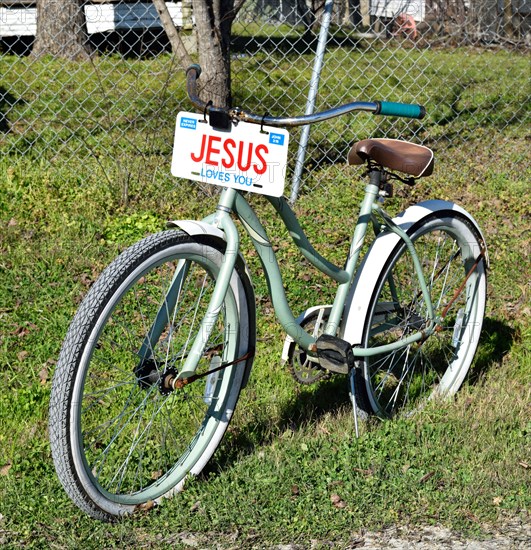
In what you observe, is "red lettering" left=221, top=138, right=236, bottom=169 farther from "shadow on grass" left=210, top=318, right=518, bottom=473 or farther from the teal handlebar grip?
"shadow on grass" left=210, top=318, right=518, bottom=473

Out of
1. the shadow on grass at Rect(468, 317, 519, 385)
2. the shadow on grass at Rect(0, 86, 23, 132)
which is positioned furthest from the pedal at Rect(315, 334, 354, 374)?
the shadow on grass at Rect(0, 86, 23, 132)

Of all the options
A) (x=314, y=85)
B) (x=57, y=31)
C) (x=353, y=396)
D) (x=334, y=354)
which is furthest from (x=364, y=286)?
(x=57, y=31)

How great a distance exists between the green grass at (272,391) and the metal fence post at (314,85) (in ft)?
0.49

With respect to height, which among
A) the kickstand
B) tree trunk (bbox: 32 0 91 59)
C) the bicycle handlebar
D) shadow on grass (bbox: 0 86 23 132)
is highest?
the bicycle handlebar

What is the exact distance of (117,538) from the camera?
3479 mm

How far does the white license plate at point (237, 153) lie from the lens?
3498 mm

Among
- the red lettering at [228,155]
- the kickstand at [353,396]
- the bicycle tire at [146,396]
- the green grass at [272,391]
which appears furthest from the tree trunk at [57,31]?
the red lettering at [228,155]

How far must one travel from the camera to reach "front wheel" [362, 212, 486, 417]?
4.45 meters

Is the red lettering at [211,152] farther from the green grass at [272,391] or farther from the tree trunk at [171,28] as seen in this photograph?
the tree trunk at [171,28]

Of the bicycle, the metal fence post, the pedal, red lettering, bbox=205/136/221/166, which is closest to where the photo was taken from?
the bicycle

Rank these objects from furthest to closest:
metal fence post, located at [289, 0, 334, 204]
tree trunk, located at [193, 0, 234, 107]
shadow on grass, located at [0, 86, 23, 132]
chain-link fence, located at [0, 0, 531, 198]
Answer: shadow on grass, located at [0, 86, 23, 132]
chain-link fence, located at [0, 0, 531, 198]
tree trunk, located at [193, 0, 234, 107]
metal fence post, located at [289, 0, 334, 204]

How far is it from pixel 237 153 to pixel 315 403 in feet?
5.06

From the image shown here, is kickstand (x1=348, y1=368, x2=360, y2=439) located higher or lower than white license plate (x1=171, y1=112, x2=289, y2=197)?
lower

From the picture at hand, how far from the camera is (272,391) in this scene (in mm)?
4648
